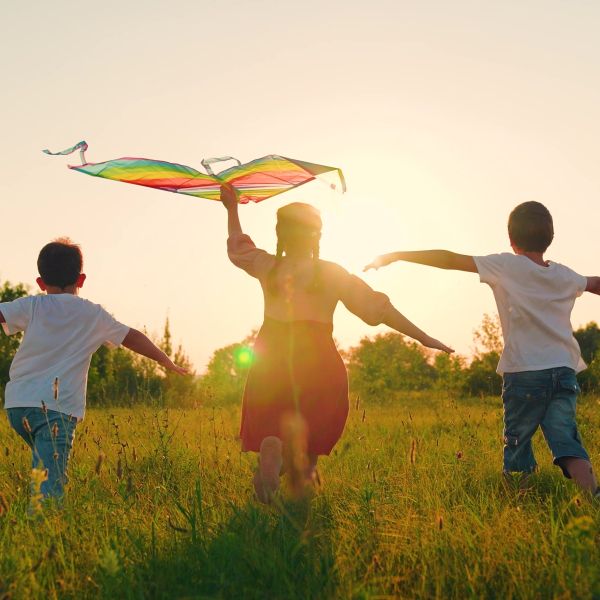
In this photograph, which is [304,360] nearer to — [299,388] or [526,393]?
[299,388]

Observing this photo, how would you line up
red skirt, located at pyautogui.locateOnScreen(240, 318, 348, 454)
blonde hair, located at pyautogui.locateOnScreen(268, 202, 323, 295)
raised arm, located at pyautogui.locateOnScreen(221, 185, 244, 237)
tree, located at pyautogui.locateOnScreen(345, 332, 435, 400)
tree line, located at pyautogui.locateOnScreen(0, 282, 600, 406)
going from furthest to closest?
tree, located at pyautogui.locateOnScreen(345, 332, 435, 400) < tree line, located at pyautogui.locateOnScreen(0, 282, 600, 406) < raised arm, located at pyautogui.locateOnScreen(221, 185, 244, 237) < blonde hair, located at pyautogui.locateOnScreen(268, 202, 323, 295) < red skirt, located at pyautogui.locateOnScreen(240, 318, 348, 454)

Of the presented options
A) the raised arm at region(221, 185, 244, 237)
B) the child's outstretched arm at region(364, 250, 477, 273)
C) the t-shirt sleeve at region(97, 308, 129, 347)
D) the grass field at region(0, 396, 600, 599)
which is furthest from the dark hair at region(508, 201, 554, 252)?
the t-shirt sleeve at region(97, 308, 129, 347)

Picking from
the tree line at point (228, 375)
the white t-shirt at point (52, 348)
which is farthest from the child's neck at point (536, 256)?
the tree line at point (228, 375)

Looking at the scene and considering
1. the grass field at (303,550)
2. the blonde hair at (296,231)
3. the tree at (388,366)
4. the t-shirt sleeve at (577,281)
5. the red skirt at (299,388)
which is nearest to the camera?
the grass field at (303,550)

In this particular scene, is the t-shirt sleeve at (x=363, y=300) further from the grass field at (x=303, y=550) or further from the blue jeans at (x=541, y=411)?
the grass field at (x=303, y=550)

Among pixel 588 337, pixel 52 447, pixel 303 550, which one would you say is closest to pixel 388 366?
pixel 588 337

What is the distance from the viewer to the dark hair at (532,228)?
4.91 meters

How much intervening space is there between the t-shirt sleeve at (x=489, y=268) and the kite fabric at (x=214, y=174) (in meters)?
1.12

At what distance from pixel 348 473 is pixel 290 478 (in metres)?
1.19

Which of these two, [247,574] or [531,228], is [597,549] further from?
[531,228]

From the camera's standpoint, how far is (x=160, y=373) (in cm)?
1939

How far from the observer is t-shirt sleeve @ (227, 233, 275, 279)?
4.74 m

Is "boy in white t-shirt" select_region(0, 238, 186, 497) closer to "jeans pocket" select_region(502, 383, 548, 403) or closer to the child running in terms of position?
the child running

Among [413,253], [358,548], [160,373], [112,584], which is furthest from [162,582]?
[160,373]
